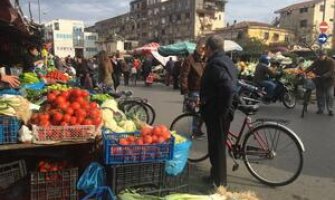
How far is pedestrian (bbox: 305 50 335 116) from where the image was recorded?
13.4 metres

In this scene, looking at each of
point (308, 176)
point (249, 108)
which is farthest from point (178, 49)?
point (249, 108)

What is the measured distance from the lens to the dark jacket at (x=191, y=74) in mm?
8445

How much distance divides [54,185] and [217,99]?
2.26 meters

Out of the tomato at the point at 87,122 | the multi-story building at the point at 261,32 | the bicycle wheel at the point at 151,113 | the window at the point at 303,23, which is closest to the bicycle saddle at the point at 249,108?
the tomato at the point at 87,122

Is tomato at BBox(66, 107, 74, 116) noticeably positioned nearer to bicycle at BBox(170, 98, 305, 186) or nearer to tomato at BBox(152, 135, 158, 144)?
tomato at BBox(152, 135, 158, 144)

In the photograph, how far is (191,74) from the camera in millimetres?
8594

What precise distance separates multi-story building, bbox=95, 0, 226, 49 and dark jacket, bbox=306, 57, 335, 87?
81327mm

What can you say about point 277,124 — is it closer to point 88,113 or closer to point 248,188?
point 248,188

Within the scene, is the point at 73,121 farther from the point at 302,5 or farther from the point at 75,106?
the point at 302,5

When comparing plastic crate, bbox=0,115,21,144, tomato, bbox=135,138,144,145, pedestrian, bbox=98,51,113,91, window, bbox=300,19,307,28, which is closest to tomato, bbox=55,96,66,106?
plastic crate, bbox=0,115,21,144

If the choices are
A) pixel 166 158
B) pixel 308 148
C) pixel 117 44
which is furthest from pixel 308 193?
pixel 117 44

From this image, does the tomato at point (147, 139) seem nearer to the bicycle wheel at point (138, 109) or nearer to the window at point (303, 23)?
the bicycle wheel at point (138, 109)

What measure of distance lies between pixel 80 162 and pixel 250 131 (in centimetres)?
240

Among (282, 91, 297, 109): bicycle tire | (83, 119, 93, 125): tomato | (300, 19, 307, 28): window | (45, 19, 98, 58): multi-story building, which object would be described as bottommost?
(282, 91, 297, 109): bicycle tire
